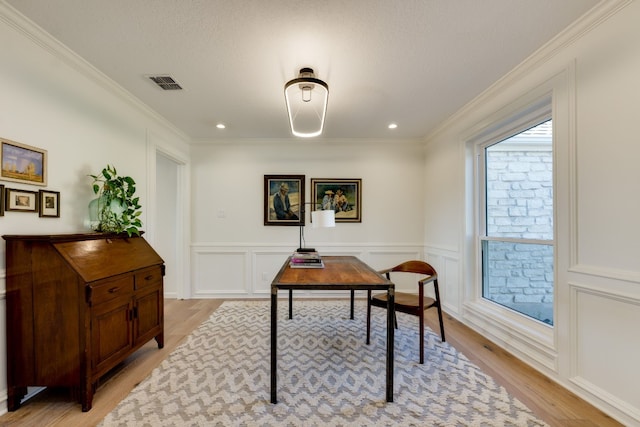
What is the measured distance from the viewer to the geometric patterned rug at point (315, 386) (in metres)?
1.61

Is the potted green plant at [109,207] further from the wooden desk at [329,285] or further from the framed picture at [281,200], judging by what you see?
the framed picture at [281,200]

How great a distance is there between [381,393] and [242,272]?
2803mm

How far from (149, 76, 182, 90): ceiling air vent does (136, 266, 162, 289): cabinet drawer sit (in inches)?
64.9

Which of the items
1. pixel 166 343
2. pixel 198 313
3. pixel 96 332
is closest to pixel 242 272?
pixel 198 313

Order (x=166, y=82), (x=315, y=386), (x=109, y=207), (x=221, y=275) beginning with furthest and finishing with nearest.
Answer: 1. (x=221, y=275)
2. (x=166, y=82)
3. (x=109, y=207)
4. (x=315, y=386)

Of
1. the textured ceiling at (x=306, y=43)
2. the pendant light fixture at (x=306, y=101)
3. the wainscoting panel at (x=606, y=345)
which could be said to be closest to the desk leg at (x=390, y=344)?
the wainscoting panel at (x=606, y=345)

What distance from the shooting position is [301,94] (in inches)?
102

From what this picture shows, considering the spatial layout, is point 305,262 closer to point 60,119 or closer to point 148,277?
point 148,277

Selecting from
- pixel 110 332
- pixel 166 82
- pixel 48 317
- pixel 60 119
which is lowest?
pixel 110 332

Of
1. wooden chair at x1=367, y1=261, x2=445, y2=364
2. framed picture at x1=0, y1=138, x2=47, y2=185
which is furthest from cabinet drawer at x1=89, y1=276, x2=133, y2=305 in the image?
wooden chair at x1=367, y1=261, x2=445, y2=364

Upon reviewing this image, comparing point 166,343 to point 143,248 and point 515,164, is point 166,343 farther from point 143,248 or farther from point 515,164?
point 515,164

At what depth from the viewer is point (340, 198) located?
418 centimetres

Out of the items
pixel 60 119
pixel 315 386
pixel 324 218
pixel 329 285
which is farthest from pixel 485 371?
pixel 60 119

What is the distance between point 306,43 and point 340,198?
98.2 inches
